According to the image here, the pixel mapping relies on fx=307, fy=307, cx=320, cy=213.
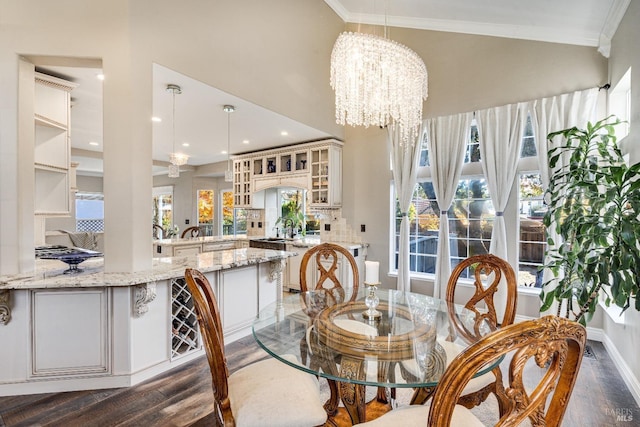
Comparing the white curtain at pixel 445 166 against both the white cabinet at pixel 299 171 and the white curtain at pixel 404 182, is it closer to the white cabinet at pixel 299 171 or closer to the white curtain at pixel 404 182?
the white curtain at pixel 404 182

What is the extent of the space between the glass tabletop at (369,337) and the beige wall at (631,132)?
1.50 metres

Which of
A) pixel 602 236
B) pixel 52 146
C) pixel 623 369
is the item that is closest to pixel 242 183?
pixel 52 146

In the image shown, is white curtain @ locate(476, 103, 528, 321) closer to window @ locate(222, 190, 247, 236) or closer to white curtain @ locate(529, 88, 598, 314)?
white curtain @ locate(529, 88, 598, 314)

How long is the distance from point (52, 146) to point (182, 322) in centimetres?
193

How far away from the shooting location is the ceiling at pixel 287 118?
2945 millimetres

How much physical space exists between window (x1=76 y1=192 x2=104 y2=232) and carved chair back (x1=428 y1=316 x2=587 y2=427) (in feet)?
35.7

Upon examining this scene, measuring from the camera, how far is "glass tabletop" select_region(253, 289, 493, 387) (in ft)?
4.24

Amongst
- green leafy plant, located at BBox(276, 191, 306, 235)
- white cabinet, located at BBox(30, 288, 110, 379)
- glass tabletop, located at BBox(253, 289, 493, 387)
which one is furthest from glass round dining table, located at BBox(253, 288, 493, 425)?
green leafy plant, located at BBox(276, 191, 306, 235)

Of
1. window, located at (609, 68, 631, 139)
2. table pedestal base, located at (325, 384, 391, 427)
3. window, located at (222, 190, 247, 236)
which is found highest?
window, located at (609, 68, 631, 139)

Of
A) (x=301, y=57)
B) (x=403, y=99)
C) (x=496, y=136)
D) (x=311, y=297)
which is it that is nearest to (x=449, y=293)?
(x=311, y=297)

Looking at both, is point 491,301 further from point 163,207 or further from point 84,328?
point 163,207

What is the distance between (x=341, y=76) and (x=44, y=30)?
7.55ft

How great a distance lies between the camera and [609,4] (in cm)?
275

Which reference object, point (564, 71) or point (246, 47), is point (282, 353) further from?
point (564, 71)
